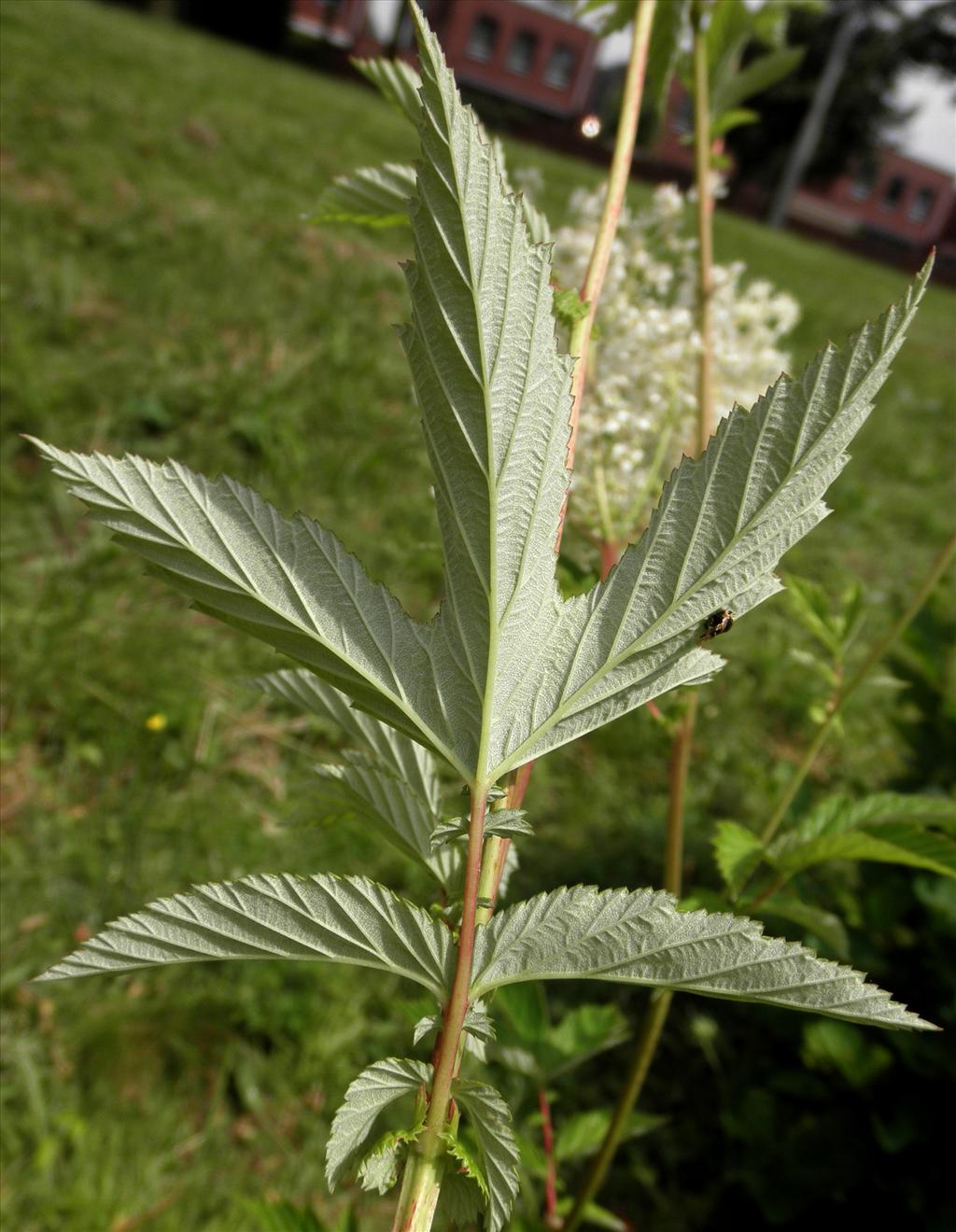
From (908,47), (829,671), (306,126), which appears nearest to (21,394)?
(829,671)

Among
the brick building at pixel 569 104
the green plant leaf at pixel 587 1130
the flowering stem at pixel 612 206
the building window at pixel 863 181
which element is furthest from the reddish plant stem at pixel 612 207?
the building window at pixel 863 181

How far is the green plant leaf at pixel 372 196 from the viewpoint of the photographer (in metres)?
Result: 0.79

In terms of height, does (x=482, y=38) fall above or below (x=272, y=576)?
above

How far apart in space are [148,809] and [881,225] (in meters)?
47.1

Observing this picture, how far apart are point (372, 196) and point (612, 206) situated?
0.26 meters

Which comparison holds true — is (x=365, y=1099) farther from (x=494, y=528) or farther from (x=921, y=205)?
(x=921, y=205)

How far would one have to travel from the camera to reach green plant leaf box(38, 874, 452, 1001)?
1.50 feet

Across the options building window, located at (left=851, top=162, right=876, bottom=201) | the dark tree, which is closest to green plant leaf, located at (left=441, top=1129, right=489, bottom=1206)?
the dark tree

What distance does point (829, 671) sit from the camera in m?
1.06

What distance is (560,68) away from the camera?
3102 cm

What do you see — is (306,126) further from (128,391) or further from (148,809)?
(148,809)

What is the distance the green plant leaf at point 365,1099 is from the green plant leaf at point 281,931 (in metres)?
0.04

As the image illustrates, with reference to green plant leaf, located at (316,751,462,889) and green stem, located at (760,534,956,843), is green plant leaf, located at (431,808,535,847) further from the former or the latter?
green stem, located at (760,534,956,843)

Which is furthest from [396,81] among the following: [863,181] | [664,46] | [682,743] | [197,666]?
[863,181]
